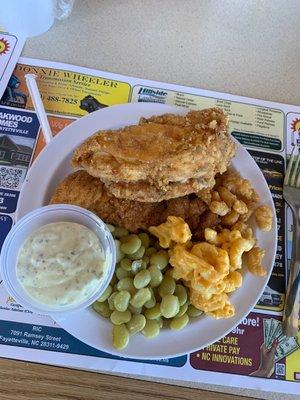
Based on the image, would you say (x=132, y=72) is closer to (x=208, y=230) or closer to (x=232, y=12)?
(x=232, y=12)

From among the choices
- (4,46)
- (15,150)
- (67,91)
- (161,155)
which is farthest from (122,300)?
(4,46)

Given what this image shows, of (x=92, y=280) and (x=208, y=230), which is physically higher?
(x=208, y=230)

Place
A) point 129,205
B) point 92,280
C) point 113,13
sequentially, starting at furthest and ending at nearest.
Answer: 1. point 113,13
2. point 129,205
3. point 92,280

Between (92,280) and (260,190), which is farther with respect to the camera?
(260,190)

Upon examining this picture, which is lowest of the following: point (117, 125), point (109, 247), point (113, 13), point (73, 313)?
point (73, 313)

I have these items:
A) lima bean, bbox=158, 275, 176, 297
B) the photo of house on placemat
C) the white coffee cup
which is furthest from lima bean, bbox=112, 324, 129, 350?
the white coffee cup

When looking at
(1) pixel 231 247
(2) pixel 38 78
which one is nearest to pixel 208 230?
(1) pixel 231 247

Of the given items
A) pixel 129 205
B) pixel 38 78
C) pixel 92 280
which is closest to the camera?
pixel 92 280
